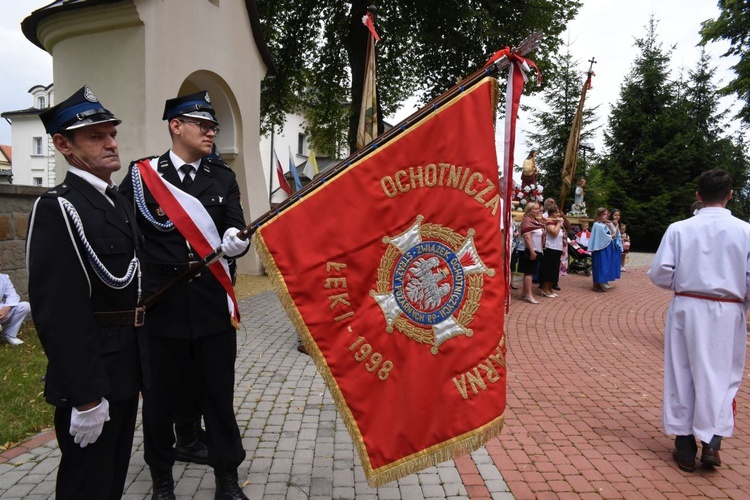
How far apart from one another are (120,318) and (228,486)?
128cm

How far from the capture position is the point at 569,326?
836 cm

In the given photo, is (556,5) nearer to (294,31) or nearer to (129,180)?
(294,31)

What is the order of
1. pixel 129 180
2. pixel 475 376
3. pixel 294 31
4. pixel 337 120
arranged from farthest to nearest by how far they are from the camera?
pixel 337 120 → pixel 294 31 → pixel 129 180 → pixel 475 376

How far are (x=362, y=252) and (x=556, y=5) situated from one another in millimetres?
16278

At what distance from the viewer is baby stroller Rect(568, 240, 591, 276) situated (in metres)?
15.1

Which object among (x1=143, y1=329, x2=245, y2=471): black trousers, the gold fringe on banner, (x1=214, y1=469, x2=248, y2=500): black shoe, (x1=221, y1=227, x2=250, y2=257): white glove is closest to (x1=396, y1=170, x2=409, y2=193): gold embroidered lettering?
the gold fringe on banner

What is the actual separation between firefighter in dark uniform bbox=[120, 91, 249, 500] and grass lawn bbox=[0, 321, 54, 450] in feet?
4.65

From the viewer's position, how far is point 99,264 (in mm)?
2094

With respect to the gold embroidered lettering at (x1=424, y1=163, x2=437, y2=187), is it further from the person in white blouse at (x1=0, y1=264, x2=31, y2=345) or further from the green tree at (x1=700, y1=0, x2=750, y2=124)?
the green tree at (x1=700, y1=0, x2=750, y2=124)

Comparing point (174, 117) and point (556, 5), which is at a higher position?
point (556, 5)

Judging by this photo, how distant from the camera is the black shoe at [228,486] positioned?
290 centimetres

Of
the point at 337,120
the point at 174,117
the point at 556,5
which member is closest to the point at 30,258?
the point at 174,117

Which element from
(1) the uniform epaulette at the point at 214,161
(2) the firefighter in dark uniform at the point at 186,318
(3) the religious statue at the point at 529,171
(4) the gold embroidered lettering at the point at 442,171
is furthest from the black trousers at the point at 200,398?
(3) the religious statue at the point at 529,171

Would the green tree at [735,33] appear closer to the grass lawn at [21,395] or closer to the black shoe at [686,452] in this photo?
the black shoe at [686,452]
